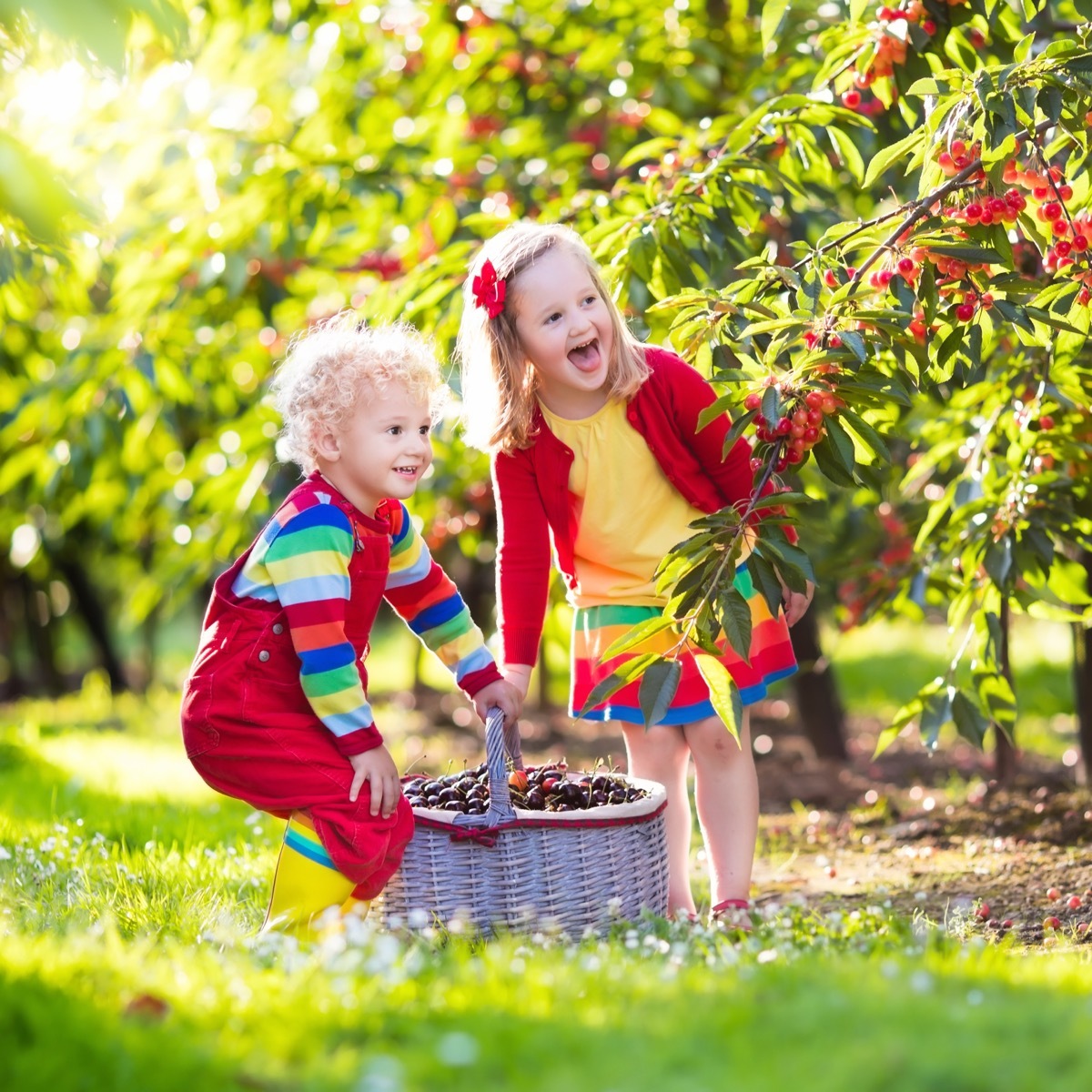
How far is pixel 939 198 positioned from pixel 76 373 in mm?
3631

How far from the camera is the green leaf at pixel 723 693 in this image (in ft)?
8.06

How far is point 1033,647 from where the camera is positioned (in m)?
10.2

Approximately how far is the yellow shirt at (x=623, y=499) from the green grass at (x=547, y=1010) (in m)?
0.88

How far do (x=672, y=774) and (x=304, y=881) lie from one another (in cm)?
104

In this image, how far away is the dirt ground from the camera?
11.0 ft

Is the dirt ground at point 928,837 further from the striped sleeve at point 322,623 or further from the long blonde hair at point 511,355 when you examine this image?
the long blonde hair at point 511,355

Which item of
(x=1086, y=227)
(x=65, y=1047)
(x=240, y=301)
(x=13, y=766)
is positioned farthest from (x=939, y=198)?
(x=13, y=766)

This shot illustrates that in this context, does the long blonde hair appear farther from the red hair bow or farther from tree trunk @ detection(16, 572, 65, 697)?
tree trunk @ detection(16, 572, 65, 697)

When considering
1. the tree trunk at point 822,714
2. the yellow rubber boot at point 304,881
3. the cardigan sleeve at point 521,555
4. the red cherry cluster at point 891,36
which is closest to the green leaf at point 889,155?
the red cherry cluster at point 891,36

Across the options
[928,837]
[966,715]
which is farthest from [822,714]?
[966,715]

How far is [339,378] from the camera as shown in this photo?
2.84m

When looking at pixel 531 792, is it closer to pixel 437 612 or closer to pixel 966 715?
pixel 437 612

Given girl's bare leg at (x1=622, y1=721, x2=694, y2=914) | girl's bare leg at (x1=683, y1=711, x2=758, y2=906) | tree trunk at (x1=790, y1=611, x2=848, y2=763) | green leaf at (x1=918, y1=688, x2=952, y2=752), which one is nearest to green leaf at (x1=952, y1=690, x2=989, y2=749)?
green leaf at (x1=918, y1=688, x2=952, y2=752)

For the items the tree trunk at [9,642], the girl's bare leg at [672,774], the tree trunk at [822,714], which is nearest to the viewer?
the girl's bare leg at [672,774]
